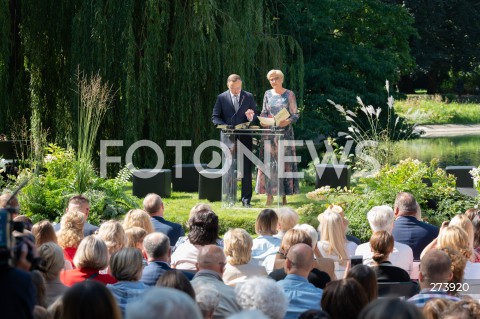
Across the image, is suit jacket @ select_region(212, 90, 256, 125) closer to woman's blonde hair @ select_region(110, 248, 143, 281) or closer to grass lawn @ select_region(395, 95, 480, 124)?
woman's blonde hair @ select_region(110, 248, 143, 281)

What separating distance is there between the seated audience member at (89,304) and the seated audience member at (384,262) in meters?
2.96

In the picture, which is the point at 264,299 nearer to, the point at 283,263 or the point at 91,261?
the point at 91,261

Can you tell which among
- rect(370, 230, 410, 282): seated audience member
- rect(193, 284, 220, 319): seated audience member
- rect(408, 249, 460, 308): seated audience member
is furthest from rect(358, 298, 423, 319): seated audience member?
rect(370, 230, 410, 282): seated audience member

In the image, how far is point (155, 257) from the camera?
655cm

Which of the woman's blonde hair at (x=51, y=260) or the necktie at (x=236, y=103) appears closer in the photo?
the woman's blonde hair at (x=51, y=260)

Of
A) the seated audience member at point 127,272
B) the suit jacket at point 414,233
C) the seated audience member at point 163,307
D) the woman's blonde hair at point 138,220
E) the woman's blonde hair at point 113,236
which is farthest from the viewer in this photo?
Result: the suit jacket at point 414,233

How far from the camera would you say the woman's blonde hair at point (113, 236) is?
711 centimetres

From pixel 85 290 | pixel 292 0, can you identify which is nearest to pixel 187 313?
pixel 85 290

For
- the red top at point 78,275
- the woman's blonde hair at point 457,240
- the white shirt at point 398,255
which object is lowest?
the white shirt at point 398,255

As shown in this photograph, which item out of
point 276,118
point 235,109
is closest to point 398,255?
point 276,118

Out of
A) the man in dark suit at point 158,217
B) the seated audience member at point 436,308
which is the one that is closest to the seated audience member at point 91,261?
the seated audience member at point 436,308

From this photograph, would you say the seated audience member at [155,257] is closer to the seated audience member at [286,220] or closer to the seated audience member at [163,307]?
the seated audience member at [286,220]

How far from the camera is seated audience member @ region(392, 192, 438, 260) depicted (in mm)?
8531

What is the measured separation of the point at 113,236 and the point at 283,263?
4.26ft
